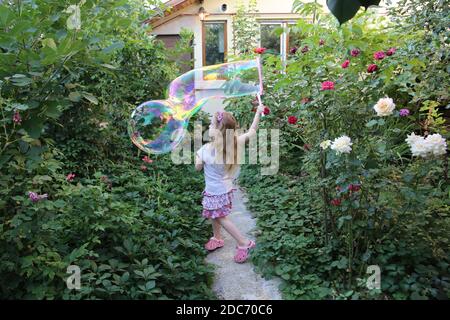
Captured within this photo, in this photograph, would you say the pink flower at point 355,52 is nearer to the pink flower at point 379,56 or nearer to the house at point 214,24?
the pink flower at point 379,56

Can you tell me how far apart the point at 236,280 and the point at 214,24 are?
832cm

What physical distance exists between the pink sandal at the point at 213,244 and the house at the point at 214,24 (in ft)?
23.1

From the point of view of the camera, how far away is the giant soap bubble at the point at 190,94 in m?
4.05

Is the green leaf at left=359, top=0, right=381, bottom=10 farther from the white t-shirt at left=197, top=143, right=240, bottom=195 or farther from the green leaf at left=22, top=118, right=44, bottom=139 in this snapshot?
the white t-shirt at left=197, top=143, right=240, bottom=195

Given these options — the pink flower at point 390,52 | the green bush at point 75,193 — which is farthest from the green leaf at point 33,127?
the pink flower at point 390,52

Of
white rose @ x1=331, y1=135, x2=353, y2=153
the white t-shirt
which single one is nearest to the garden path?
the white t-shirt

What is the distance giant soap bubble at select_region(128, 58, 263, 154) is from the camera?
405 centimetres

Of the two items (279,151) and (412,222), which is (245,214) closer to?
(279,151)

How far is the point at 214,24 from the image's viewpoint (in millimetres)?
10133

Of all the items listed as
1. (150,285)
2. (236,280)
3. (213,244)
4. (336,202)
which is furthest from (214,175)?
(150,285)

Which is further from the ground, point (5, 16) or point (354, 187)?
point (5, 16)

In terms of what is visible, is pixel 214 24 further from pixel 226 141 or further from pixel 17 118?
pixel 17 118

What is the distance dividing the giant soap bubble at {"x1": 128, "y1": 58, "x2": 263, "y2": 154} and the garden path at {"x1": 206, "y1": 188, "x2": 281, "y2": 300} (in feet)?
4.04
